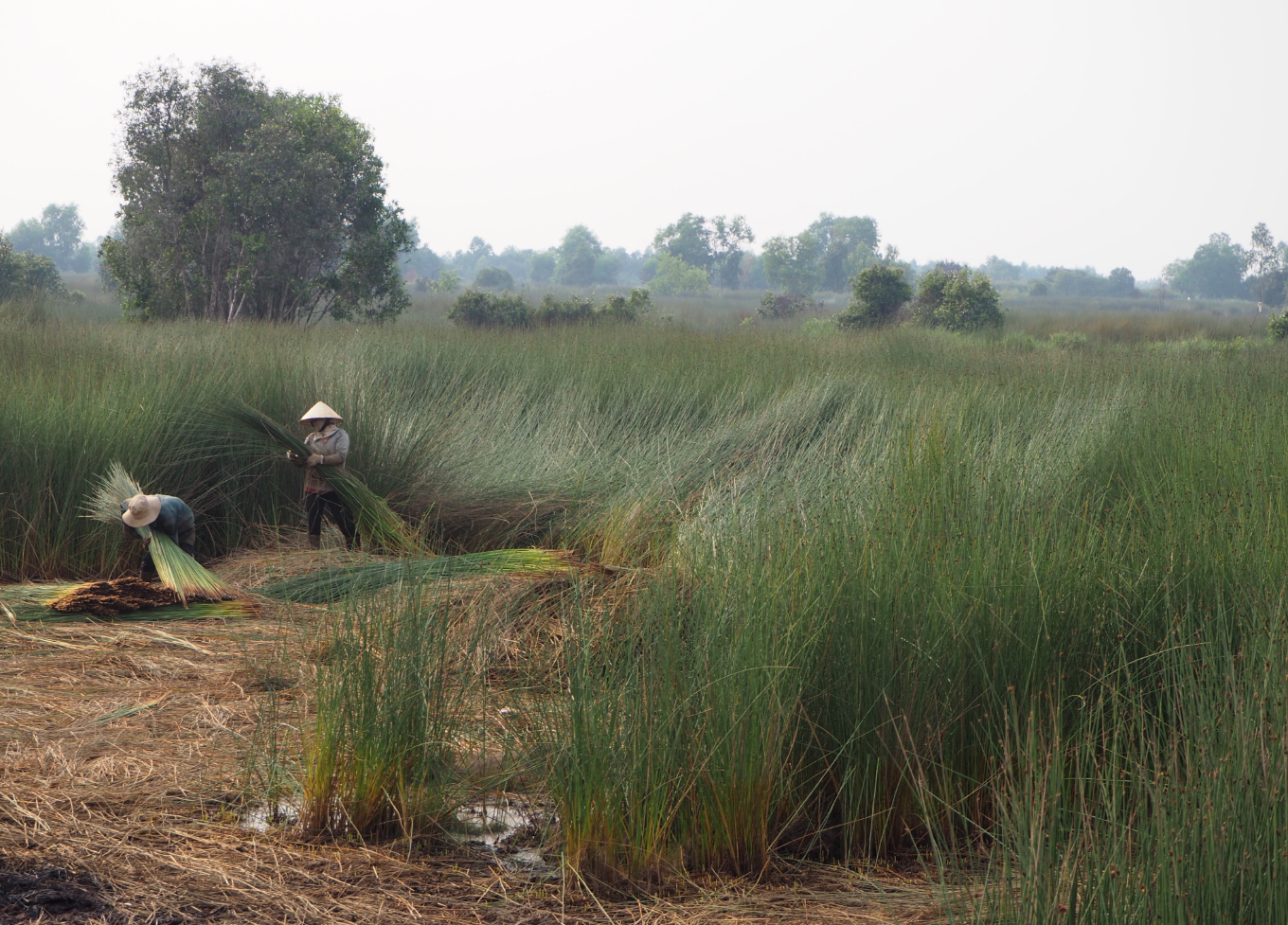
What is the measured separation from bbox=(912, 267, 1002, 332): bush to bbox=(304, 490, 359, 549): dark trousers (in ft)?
55.3

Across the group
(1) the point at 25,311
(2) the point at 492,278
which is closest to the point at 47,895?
(1) the point at 25,311

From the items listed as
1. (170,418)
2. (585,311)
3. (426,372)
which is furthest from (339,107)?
(170,418)

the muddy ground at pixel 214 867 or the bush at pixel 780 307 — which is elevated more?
the bush at pixel 780 307

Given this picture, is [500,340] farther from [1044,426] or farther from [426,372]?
[1044,426]

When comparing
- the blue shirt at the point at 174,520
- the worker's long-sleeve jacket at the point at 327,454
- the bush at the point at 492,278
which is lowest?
the blue shirt at the point at 174,520

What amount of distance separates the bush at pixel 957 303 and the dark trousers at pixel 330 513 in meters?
16.9

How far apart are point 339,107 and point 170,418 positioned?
1293 cm

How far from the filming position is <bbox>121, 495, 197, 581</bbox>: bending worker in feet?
17.3

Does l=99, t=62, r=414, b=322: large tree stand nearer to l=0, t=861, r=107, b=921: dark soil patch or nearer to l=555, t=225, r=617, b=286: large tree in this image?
l=0, t=861, r=107, b=921: dark soil patch

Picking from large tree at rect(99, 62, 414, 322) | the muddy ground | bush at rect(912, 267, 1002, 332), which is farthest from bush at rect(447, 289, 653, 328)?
the muddy ground

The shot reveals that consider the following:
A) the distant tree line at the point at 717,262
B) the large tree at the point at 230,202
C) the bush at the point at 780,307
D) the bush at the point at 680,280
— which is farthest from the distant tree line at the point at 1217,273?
the large tree at the point at 230,202

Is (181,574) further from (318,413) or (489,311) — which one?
(489,311)

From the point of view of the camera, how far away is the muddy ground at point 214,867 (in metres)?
2.51

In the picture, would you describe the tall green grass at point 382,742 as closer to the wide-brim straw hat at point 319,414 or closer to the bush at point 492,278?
the wide-brim straw hat at point 319,414
